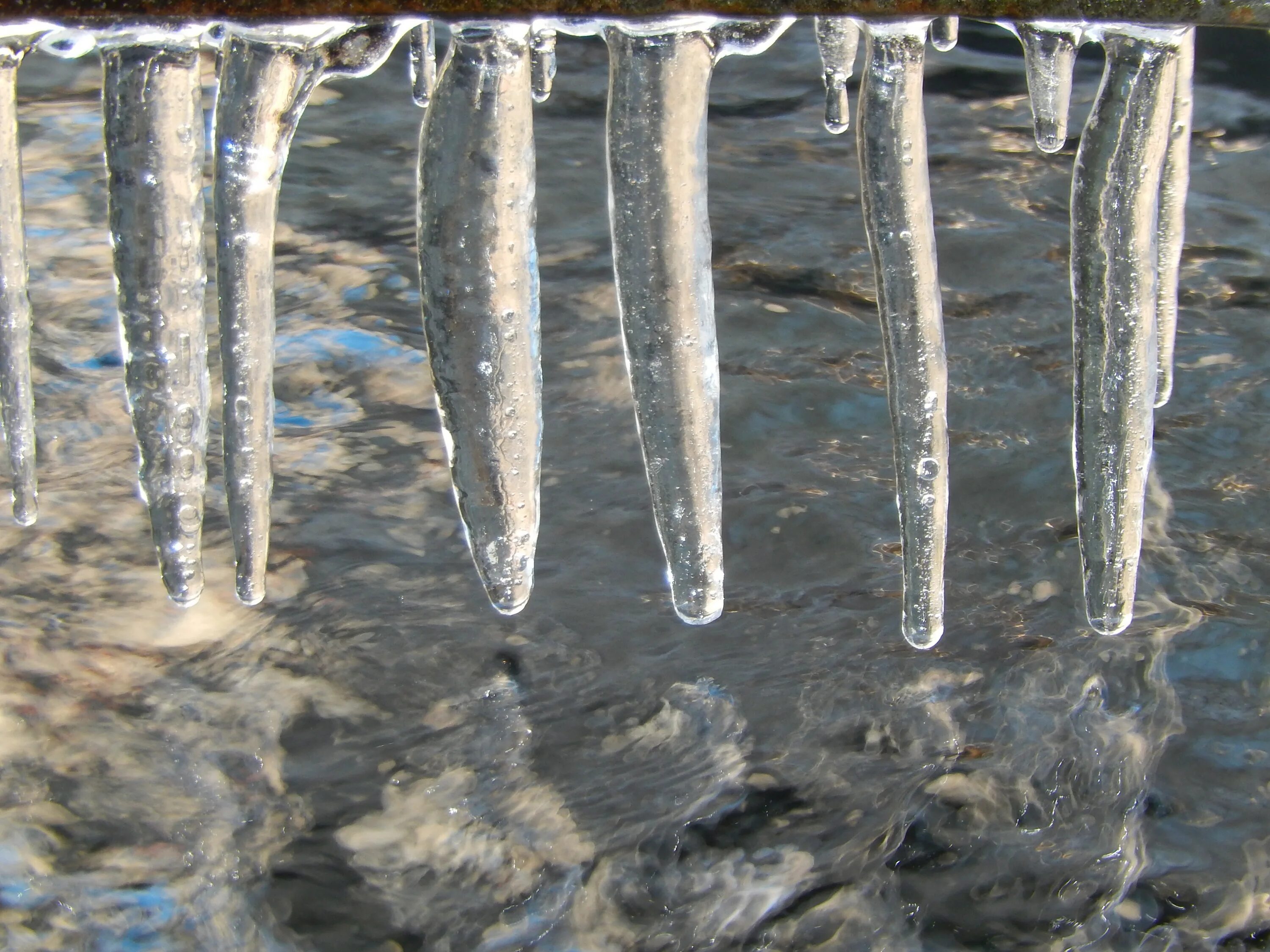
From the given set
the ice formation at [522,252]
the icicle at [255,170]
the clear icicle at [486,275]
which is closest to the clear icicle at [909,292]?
the ice formation at [522,252]

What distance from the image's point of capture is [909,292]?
38.2 inches

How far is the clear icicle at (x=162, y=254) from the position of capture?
87cm

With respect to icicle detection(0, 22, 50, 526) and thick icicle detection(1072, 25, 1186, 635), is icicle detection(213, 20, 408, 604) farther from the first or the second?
thick icicle detection(1072, 25, 1186, 635)

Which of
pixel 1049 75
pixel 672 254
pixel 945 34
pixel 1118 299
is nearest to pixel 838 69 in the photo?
pixel 945 34

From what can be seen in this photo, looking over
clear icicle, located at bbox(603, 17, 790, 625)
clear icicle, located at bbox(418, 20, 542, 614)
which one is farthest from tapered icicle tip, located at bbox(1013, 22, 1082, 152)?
clear icicle, located at bbox(418, 20, 542, 614)

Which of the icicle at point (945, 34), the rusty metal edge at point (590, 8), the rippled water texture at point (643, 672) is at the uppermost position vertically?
the rusty metal edge at point (590, 8)

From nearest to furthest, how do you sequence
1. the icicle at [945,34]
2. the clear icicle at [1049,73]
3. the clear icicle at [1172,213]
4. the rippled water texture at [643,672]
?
the clear icicle at [1049,73]
the clear icicle at [1172,213]
the rippled water texture at [643,672]
the icicle at [945,34]

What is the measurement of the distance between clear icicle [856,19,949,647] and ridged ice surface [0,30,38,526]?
645 mm

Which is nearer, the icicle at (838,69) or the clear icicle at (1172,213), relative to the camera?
the clear icicle at (1172,213)

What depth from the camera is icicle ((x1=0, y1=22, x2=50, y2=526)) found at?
2.93 feet

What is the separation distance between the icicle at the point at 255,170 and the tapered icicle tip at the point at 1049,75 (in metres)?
0.54

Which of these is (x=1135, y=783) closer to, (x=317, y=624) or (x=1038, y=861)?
(x=1038, y=861)

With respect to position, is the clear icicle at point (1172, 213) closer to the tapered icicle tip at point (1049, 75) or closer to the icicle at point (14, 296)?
the tapered icicle tip at point (1049, 75)

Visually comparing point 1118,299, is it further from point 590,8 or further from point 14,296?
point 14,296
